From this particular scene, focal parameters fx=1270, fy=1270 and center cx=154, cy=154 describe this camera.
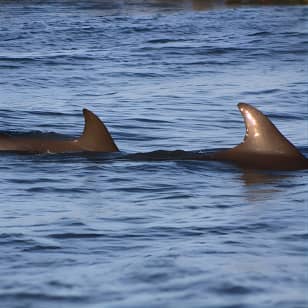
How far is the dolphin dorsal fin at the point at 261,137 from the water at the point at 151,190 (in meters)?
0.36

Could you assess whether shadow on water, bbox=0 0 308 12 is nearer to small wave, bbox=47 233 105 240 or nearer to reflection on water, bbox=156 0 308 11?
reflection on water, bbox=156 0 308 11

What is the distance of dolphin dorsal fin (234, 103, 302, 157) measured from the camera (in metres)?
12.5

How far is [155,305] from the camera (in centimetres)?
771

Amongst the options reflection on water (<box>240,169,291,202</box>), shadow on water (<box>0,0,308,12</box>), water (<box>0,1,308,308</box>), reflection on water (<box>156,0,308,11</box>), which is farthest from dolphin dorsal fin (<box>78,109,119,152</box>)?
reflection on water (<box>156,0,308,11</box>)

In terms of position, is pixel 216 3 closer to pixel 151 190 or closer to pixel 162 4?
pixel 162 4

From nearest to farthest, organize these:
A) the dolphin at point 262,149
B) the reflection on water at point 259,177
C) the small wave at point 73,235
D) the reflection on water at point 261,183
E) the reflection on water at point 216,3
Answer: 1. the small wave at point 73,235
2. the reflection on water at point 261,183
3. the reflection on water at point 259,177
4. the dolphin at point 262,149
5. the reflection on water at point 216,3

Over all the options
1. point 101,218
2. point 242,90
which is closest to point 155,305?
point 101,218

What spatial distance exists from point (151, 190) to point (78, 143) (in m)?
2.03

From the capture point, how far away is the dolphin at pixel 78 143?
524 inches

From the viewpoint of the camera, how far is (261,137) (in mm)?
12672

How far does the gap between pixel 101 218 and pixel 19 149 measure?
11.4ft

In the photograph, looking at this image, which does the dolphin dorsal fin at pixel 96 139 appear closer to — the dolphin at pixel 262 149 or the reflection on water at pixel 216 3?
the dolphin at pixel 262 149

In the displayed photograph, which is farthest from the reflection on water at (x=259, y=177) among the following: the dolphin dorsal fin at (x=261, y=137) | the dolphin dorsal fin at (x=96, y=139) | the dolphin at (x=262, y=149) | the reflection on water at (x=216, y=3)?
the reflection on water at (x=216, y=3)

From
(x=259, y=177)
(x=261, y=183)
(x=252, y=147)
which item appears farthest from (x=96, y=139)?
(x=261, y=183)
